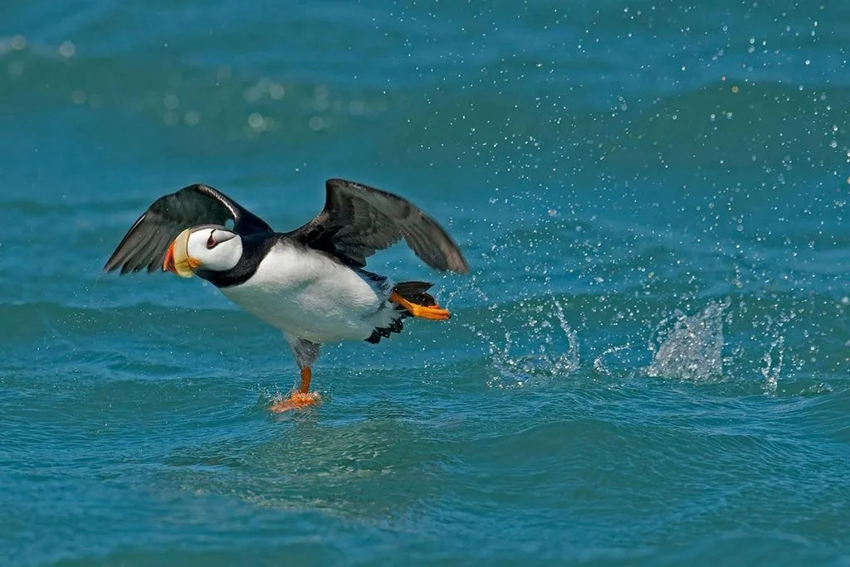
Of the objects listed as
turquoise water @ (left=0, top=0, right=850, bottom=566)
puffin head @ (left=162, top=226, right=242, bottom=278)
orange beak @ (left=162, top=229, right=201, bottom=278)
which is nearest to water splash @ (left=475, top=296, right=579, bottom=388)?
turquoise water @ (left=0, top=0, right=850, bottom=566)

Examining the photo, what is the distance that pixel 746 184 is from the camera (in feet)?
39.3

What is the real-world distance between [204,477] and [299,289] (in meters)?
1.42

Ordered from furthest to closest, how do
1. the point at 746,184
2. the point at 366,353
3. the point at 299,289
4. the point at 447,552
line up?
the point at 746,184 < the point at 366,353 < the point at 299,289 < the point at 447,552

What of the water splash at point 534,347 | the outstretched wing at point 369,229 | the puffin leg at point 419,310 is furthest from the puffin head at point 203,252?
the water splash at point 534,347

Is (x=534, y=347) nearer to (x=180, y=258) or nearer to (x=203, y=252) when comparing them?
(x=203, y=252)

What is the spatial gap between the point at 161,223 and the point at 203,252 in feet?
4.87

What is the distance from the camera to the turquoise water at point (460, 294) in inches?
259

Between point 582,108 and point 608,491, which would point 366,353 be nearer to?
point 608,491

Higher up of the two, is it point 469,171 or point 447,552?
point 469,171

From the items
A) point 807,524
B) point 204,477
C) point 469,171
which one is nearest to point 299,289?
point 204,477

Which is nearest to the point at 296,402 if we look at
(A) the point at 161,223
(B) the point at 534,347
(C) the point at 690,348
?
(A) the point at 161,223

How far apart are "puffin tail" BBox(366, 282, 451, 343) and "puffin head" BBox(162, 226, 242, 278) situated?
3.92 ft

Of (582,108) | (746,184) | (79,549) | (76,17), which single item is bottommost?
(79,549)

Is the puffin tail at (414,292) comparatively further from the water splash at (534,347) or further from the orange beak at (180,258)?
the orange beak at (180,258)
